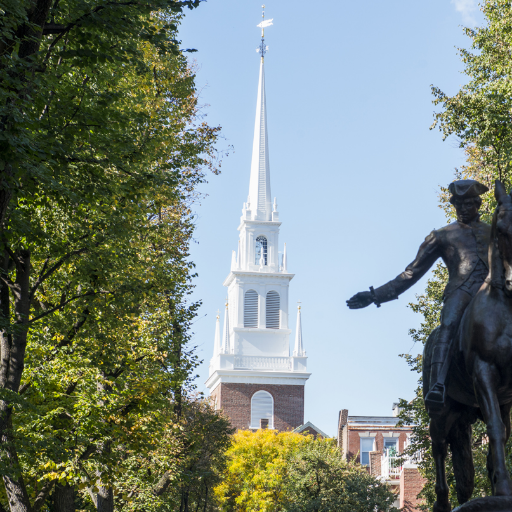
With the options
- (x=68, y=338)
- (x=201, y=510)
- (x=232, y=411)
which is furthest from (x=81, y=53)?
(x=232, y=411)

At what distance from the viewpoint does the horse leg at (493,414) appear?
7.36 m

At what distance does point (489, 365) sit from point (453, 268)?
1.30 m

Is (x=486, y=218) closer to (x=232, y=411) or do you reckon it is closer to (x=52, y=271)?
(x=52, y=271)

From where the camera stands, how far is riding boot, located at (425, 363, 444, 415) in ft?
26.0

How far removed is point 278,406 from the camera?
9019 cm

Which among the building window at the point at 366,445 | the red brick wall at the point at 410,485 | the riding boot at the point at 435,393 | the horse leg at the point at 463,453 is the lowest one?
the horse leg at the point at 463,453

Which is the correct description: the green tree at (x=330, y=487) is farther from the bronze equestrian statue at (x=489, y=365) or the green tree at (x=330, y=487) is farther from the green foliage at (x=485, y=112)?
the bronze equestrian statue at (x=489, y=365)

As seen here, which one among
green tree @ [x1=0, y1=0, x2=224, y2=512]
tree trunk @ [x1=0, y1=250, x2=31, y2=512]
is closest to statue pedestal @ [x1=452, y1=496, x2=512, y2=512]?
green tree @ [x1=0, y1=0, x2=224, y2=512]

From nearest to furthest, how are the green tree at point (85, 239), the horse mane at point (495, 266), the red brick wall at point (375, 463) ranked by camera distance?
the horse mane at point (495, 266) < the green tree at point (85, 239) < the red brick wall at point (375, 463)

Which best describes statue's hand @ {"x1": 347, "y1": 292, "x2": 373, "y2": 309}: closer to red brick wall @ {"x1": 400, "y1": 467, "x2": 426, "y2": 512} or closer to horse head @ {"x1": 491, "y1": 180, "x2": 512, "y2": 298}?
horse head @ {"x1": 491, "y1": 180, "x2": 512, "y2": 298}

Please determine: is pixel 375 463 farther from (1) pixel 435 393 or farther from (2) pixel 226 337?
(1) pixel 435 393

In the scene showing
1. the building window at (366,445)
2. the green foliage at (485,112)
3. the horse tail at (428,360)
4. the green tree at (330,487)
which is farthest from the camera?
the building window at (366,445)

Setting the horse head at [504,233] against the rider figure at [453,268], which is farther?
the rider figure at [453,268]

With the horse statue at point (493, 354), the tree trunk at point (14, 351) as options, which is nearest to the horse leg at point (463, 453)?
the horse statue at point (493, 354)
